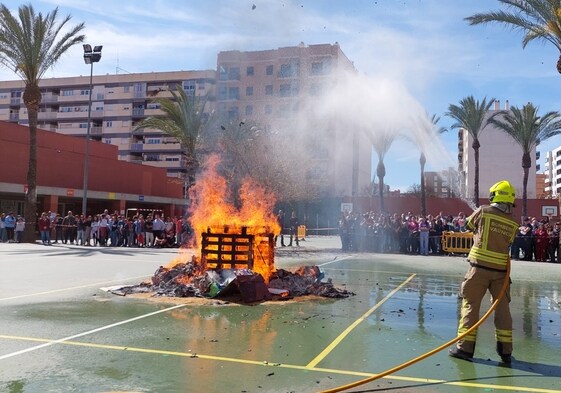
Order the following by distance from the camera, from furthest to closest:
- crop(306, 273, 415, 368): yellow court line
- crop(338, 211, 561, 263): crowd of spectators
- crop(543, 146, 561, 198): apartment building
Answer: crop(543, 146, 561, 198): apartment building, crop(338, 211, 561, 263): crowd of spectators, crop(306, 273, 415, 368): yellow court line

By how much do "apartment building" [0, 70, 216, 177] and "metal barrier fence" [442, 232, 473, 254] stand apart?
5507 cm

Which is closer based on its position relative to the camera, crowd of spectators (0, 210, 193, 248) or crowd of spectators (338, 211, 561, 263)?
crowd of spectators (338, 211, 561, 263)

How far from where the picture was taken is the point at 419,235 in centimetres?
2320

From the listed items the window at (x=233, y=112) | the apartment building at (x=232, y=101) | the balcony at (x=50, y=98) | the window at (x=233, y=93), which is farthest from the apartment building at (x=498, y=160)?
the window at (x=233, y=93)

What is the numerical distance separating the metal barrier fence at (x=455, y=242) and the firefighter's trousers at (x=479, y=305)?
56.7 feet

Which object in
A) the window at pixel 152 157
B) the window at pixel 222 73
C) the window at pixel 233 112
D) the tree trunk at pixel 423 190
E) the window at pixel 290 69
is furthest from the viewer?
the window at pixel 152 157

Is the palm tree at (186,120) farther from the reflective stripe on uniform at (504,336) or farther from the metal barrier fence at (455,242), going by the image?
the reflective stripe on uniform at (504,336)

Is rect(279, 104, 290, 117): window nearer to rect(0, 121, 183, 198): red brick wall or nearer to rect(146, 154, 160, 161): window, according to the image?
rect(0, 121, 183, 198): red brick wall

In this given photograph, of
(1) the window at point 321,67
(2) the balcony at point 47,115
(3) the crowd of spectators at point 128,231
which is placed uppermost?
(2) the balcony at point 47,115

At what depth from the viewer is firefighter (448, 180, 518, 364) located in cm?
582

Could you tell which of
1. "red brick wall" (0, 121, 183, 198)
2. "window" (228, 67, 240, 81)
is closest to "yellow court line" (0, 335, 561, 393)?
"window" (228, 67, 240, 81)

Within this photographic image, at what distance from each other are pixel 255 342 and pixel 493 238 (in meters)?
3.13

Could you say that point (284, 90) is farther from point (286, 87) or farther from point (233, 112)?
point (233, 112)

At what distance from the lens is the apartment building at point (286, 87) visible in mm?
15656
